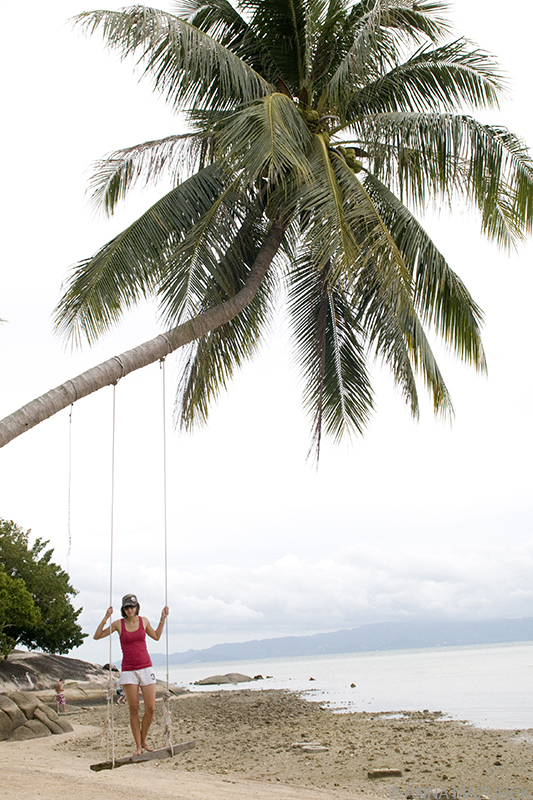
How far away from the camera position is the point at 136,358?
686cm

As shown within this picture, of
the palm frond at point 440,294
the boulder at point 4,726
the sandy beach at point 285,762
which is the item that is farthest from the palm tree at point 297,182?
the boulder at point 4,726

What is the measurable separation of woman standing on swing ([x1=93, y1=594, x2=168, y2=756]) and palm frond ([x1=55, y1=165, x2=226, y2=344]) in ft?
9.32

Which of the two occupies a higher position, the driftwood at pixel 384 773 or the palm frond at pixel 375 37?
the palm frond at pixel 375 37

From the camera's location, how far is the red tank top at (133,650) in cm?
634

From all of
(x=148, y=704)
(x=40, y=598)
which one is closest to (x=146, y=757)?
(x=148, y=704)

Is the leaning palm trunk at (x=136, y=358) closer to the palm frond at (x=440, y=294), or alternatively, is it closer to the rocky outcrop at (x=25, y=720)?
the palm frond at (x=440, y=294)

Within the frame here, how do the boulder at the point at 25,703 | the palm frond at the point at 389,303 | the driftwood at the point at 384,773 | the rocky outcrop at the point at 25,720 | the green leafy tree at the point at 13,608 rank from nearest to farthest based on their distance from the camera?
the palm frond at the point at 389,303
the driftwood at the point at 384,773
the rocky outcrop at the point at 25,720
the boulder at the point at 25,703
the green leafy tree at the point at 13,608

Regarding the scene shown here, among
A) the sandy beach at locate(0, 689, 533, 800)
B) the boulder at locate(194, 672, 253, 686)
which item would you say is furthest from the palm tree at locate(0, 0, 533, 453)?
the boulder at locate(194, 672, 253, 686)

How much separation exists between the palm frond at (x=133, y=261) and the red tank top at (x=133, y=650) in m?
3.00

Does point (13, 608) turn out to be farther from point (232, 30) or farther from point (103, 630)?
point (232, 30)

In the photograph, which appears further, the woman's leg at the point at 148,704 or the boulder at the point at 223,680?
the boulder at the point at 223,680

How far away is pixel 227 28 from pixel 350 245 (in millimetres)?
4634

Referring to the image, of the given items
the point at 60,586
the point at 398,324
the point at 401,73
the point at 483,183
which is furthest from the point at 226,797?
the point at 60,586

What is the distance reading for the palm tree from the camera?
7254 mm
